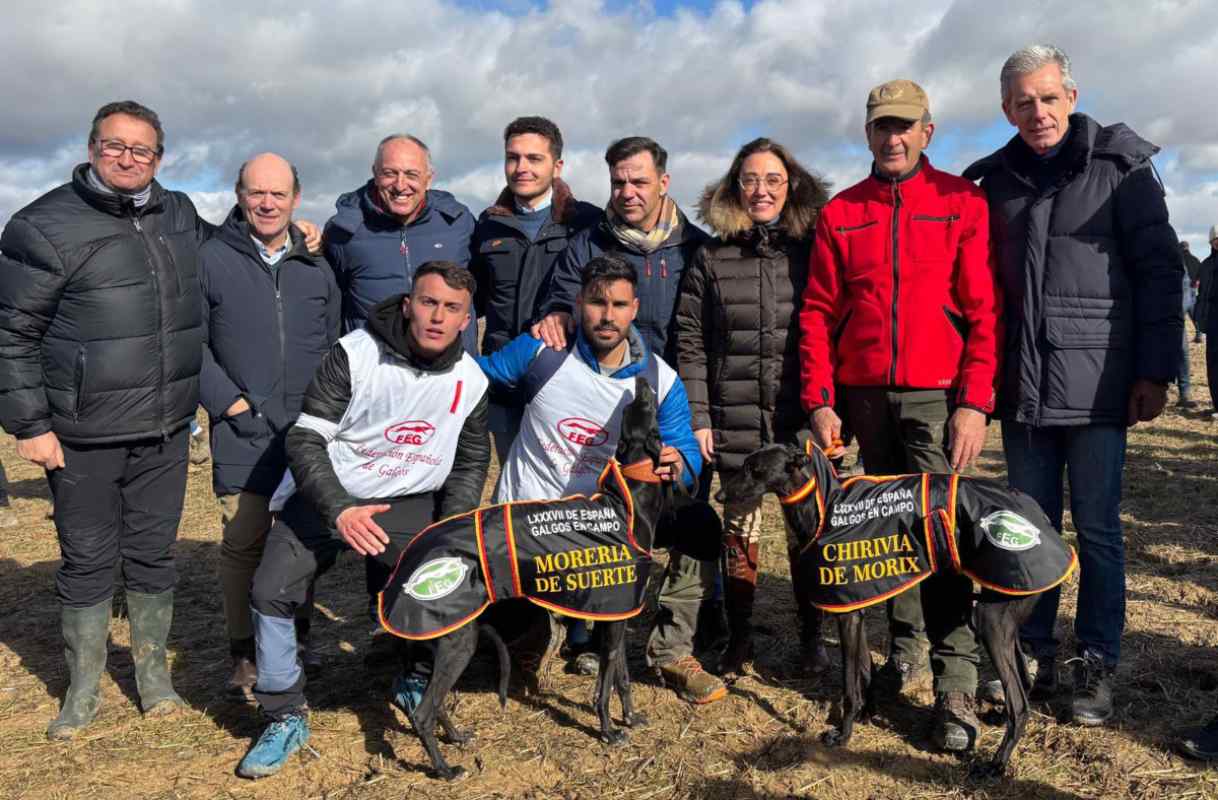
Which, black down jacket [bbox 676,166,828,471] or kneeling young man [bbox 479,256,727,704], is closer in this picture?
kneeling young man [bbox 479,256,727,704]

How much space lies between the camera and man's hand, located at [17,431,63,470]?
12.6ft

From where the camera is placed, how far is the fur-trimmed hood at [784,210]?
4.34 metres

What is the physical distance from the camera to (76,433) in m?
3.94

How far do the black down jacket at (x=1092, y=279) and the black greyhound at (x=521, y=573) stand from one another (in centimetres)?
172

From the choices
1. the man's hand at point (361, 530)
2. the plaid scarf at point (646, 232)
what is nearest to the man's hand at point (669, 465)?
the plaid scarf at point (646, 232)

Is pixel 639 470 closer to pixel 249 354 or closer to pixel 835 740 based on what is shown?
pixel 835 740

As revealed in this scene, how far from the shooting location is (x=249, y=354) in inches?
170

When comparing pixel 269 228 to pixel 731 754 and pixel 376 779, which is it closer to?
pixel 376 779

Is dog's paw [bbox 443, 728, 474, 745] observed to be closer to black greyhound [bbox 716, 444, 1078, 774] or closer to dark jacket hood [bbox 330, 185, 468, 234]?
black greyhound [bbox 716, 444, 1078, 774]

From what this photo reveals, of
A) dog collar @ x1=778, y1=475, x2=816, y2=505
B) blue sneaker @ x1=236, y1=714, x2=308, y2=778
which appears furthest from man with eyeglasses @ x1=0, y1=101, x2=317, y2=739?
dog collar @ x1=778, y1=475, x2=816, y2=505

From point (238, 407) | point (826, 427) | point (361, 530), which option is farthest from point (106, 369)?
point (826, 427)

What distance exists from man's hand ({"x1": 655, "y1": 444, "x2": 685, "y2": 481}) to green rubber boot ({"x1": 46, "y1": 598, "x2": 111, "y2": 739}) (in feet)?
9.06

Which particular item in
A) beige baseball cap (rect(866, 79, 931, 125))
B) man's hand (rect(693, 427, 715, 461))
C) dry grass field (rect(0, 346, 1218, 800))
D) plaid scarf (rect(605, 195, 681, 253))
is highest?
beige baseball cap (rect(866, 79, 931, 125))

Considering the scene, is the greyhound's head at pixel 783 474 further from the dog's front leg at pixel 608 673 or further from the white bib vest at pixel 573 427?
the dog's front leg at pixel 608 673
